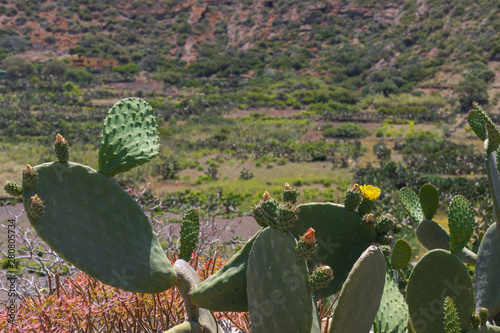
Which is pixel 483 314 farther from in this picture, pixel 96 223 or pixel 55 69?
pixel 55 69

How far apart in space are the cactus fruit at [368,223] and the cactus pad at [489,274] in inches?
31.0

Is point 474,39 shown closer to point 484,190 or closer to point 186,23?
point 484,190

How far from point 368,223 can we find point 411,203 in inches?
36.7

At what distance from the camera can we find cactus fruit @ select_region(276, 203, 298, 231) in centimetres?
128

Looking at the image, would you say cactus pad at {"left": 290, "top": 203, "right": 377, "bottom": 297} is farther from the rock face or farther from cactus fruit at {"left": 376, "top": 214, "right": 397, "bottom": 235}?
the rock face

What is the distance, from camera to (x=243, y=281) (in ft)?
5.04

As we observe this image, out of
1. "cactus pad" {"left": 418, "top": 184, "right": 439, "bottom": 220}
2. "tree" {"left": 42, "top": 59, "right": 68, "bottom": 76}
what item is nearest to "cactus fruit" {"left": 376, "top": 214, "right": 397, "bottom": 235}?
"cactus pad" {"left": 418, "top": 184, "right": 439, "bottom": 220}

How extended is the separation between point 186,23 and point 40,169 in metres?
96.8

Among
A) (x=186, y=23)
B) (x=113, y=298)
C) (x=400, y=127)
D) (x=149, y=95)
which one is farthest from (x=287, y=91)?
(x=113, y=298)

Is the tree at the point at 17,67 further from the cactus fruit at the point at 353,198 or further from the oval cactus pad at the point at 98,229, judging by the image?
the cactus fruit at the point at 353,198

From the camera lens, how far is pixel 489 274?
206 cm

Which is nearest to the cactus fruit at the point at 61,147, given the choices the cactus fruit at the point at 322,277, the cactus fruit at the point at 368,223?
the cactus fruit at the point at 322,277

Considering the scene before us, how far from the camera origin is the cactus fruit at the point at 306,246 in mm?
1243

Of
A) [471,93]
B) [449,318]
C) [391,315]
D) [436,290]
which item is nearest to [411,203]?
[436,290]
